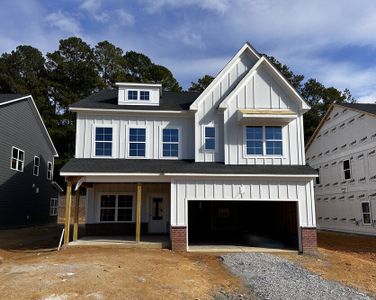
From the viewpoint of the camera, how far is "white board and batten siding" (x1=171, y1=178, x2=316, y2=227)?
16.3 meters

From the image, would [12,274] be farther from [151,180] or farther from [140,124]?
[140,124]

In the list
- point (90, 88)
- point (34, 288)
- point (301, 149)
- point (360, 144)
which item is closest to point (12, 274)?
point (34, 288)

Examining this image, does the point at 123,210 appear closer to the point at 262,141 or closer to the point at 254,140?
the point at 254,140

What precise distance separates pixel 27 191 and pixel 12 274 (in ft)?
60.4

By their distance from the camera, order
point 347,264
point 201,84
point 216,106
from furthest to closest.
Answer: point 201,84 → point 216,106 → point 347,264

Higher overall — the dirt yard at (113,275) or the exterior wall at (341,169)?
the exterior wall at (341,169)

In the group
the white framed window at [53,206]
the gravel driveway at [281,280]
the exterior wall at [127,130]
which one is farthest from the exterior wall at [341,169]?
the white framed window at [53,206]

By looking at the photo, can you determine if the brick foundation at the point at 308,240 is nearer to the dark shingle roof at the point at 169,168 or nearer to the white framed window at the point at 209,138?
the dark shingle roof at the point at 169,168

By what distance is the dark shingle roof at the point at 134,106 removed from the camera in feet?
63.4

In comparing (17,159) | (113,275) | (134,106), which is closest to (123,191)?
(134,106)

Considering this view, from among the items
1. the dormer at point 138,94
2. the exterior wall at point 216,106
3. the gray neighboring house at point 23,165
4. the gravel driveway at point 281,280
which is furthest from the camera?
the gray neighboring house at point 23,165

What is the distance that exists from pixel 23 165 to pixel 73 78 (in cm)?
2642

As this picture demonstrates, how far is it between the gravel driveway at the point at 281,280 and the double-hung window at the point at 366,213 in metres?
12.4

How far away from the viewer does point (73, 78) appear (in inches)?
2003
